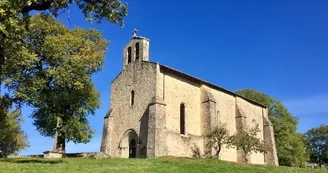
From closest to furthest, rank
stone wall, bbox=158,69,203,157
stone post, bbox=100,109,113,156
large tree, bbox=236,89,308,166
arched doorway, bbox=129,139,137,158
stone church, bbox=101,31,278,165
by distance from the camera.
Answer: stone church, bbox=101,31,278,165
stone wall, bbox=158,69,203,157
arched doorway, bbox=129,139,137,158
stone post, bbox=100,109,113,156
large tree, bbox=236,89,308,166

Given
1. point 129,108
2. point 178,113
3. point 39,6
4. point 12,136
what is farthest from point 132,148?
point 39,6

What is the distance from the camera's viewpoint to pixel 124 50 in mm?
34719

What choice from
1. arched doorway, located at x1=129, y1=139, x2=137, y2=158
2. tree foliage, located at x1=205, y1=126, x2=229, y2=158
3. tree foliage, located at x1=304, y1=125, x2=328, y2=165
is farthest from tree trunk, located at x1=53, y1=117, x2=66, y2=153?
tree foliage, located at x1=304, y1=125, x2=328, y2=165

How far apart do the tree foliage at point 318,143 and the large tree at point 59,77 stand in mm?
60121

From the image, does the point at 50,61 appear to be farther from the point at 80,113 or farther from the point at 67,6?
the point at 67,6

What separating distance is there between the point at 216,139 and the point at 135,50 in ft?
38.2

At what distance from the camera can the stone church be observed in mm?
29625

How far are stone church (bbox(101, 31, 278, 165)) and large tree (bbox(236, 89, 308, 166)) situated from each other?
641 inches

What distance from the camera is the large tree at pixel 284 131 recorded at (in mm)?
49938

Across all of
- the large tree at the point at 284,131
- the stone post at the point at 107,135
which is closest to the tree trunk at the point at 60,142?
the stone post at the point at 107,135

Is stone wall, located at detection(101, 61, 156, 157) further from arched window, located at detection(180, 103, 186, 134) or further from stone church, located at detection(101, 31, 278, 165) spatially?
arched window, located at detection(180, 103, 186, 134)

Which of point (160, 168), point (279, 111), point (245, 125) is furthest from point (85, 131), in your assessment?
point (279, 111)

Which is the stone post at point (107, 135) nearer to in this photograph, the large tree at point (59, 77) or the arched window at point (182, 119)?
the large tree at point (59, 77)

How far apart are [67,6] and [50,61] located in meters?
18.9
